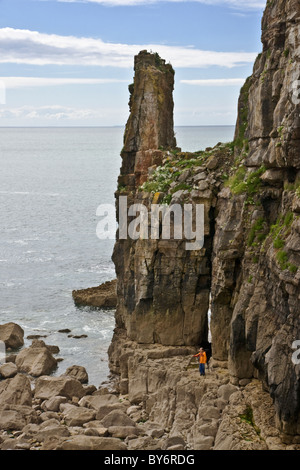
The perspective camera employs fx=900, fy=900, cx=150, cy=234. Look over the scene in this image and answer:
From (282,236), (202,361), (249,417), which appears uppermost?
(282,236)

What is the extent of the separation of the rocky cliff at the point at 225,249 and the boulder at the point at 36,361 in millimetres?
4479

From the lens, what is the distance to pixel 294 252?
36688 mm

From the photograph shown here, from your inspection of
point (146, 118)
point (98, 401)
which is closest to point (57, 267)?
point (146, 118)

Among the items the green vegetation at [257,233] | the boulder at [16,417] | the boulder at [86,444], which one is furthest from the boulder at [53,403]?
the green vegetation at [257,233]

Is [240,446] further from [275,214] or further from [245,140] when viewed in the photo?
[245,140]

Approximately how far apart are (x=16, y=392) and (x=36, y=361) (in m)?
8.83

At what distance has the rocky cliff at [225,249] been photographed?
1507 inches

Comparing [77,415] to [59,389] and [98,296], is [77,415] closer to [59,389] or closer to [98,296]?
[59,389]

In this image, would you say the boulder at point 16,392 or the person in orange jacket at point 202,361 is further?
the boulder at point 16,392

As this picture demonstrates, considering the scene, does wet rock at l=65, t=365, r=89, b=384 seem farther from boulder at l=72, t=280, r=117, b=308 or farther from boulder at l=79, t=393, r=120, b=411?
boulder at l=72, t=280, r=117, b=308

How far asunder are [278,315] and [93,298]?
41.7m

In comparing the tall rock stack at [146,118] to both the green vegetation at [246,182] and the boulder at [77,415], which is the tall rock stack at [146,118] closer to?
the green vegetation at [246,182]

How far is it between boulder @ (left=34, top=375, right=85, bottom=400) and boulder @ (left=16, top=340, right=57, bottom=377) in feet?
18.7

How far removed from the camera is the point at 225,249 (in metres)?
45.4
